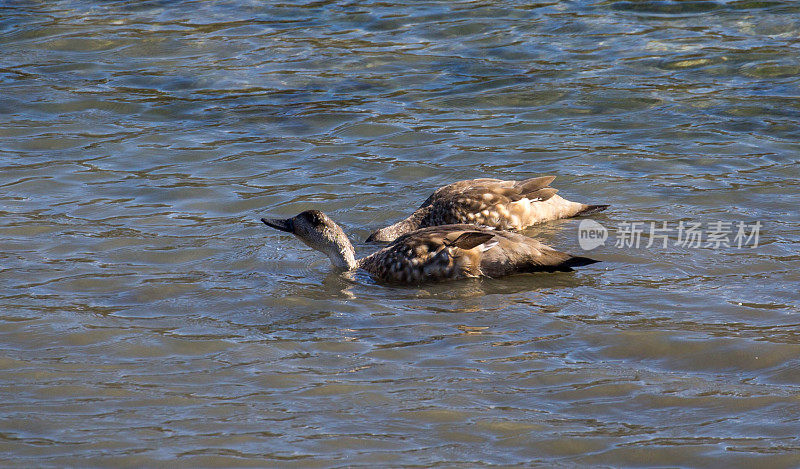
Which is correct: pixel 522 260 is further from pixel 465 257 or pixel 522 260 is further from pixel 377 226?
pixel 377 226

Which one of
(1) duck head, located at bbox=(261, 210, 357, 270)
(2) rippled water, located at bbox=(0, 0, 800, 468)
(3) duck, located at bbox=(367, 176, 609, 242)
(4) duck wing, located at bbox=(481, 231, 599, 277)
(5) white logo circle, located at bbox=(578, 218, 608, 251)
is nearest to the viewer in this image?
(2) rippled water, located at bbox=(0, 0, 800, 468)

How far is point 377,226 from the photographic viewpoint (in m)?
9.19

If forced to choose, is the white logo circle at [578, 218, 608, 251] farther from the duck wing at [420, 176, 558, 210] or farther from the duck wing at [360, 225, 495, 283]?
the duck wing at [360, 225, 495, 283]

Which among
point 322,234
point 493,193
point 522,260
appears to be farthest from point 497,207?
point 322,234

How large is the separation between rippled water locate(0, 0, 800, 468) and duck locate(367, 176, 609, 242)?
0.35 meters

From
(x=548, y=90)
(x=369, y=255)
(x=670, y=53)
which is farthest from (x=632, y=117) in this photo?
(x=369, y=255)

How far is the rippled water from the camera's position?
5344 millimetres

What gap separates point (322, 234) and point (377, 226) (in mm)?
1201

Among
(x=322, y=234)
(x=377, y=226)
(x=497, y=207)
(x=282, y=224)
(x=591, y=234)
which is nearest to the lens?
(x=322, y=234)

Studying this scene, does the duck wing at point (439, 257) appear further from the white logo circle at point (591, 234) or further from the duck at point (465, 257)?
the white logo circle at point (591, 234)

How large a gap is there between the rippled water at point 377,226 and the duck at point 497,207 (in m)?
0.35

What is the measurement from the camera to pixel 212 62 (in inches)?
542

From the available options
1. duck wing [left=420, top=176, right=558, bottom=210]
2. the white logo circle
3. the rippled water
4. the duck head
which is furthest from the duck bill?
the white logo circle

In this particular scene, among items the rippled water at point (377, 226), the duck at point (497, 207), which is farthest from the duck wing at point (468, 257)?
the duck at point (497, 207)
